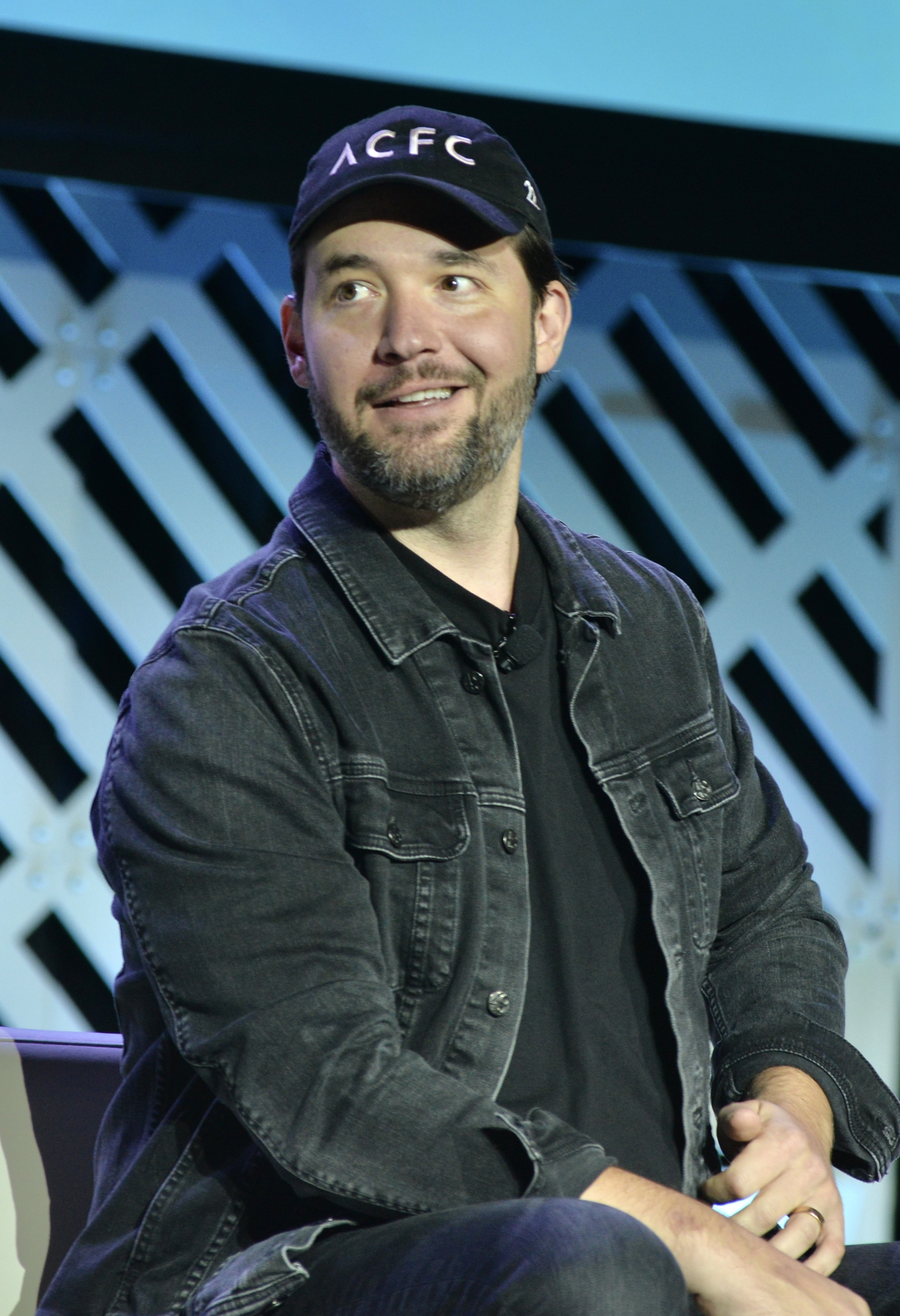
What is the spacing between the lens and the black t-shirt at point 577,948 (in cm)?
103

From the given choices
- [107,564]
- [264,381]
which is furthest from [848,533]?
[107,564]

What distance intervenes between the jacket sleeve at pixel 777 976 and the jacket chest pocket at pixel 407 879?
0.29m

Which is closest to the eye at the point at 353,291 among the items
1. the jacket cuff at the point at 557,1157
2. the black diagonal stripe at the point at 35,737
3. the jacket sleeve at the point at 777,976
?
the jacket sleeve at the point at 777,976

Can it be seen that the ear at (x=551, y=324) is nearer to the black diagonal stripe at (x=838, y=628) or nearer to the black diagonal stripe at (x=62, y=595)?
the black diagonal stripe at (x=62, y=595)

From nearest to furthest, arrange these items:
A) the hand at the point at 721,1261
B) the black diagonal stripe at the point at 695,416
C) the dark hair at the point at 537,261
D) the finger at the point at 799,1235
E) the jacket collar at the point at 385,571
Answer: the hand at the point at 721,1261, the finger at the point at 799,1235, the jacket collar at the point at 385,571, the dark hair at the point at 537,261, the black diagonal stripe at the point at 695,416

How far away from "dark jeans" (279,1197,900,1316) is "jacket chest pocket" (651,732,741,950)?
37 centimetres

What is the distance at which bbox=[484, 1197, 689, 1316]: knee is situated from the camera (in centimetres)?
75

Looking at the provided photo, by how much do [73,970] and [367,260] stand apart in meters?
1.25

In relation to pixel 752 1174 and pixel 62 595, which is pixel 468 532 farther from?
pixel 62 595

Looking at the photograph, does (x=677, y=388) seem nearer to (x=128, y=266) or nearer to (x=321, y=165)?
(x=128, y=266)

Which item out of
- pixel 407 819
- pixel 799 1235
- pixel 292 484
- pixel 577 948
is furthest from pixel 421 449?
pixel 292 484

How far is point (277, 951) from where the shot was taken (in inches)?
36.3

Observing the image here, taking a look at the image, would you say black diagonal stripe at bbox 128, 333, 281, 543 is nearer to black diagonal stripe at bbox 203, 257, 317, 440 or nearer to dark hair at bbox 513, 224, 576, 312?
black diagonal stripe at bbox 203, 257, 317, 440

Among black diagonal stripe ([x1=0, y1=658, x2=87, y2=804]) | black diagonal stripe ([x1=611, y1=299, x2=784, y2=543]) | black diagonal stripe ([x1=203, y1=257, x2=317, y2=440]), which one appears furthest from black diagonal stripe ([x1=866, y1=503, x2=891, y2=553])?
black diagonal stripe ([x1=0, y1=658, x2=87, y2=804])
